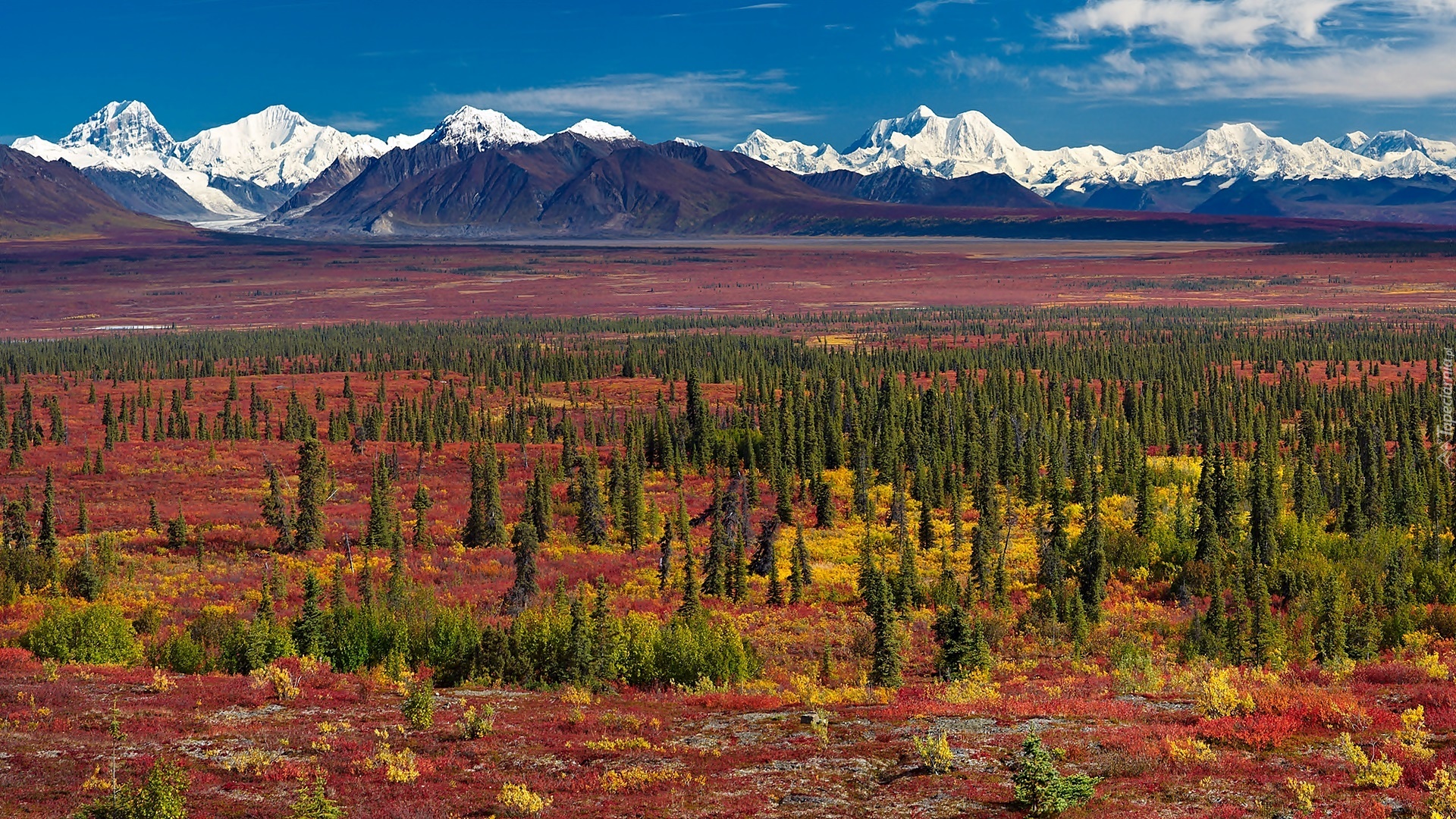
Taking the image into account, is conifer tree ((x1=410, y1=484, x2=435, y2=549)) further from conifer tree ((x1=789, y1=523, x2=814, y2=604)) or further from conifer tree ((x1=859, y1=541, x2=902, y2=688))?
conifer tree ((x1=859, y1=541, x2=902, y2=688))

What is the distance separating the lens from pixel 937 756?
25.6 metres

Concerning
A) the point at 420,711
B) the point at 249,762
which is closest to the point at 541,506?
the point at 420,711

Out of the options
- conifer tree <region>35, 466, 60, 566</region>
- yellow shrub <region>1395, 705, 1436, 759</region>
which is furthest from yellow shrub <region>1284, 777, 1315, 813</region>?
conifer tree <region>35, 466, 60, 566</region>

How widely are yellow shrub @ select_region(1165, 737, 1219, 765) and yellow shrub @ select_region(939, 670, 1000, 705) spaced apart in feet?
26.0

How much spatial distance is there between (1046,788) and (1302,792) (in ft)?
15.7

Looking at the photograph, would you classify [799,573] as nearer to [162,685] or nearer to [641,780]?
[162,685]

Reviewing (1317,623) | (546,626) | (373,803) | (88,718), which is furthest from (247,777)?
(1317,623)

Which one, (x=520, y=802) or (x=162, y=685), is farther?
(x=162, y=685)

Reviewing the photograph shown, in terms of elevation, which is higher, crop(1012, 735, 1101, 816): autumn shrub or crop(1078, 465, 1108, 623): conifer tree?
crop(1012, 735, 1101, 816): autumn shrub

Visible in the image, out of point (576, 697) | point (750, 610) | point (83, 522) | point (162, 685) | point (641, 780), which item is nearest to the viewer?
point (641, 780)

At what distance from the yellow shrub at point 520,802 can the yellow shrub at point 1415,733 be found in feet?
57.8

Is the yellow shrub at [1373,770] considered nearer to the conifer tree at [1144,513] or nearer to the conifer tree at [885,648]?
the conifer tree at [885,648]

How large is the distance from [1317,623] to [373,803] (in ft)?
179

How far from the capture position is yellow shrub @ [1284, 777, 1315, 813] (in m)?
21.6
